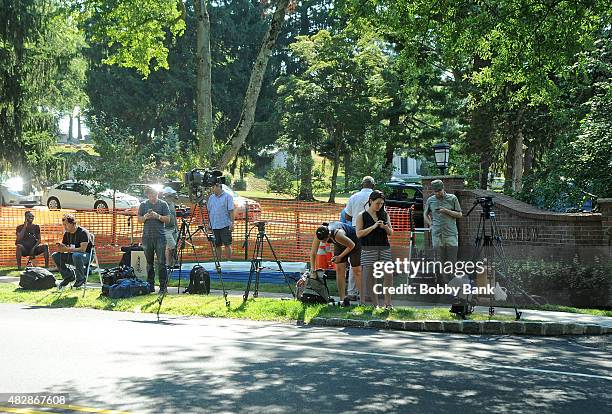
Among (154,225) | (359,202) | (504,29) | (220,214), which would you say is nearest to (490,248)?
(359,202)

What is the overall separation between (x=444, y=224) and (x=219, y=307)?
152 inches

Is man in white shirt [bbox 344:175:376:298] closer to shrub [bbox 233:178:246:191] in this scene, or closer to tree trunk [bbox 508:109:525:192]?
tree trunk [bbox 508:109:525:192]

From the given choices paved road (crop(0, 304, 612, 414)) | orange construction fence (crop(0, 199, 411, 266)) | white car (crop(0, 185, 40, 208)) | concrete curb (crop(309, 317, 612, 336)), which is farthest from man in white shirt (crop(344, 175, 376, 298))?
white car (crop(0, 185, 40, 208))

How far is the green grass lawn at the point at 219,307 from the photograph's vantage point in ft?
41.3

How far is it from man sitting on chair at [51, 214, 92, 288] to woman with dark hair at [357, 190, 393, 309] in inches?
236

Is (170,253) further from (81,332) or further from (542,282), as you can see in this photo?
(542,282)

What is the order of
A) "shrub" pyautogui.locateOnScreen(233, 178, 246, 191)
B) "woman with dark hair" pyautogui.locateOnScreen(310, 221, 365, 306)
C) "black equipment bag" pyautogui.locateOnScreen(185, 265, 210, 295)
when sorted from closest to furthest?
1. "woman with dark hair" pyautogui.locateOnScreen(310, 221, 365, 306)
2. "black equipment bag" pyautogui.locateOnScreen(185, 265, 210, 295)
3. "shrub" pyautogui.locateOnScreen(233, 178, 246, 191)

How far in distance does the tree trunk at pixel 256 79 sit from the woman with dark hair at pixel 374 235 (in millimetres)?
13639

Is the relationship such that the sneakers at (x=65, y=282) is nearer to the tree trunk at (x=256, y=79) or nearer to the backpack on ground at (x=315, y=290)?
the backpack on ground at (x=315, y=290)

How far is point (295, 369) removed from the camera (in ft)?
27.8

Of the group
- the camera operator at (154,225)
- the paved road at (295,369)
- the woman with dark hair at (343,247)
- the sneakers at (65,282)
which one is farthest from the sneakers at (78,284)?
the woman with dark hair at (343,247)

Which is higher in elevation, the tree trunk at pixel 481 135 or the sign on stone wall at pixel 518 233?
the tree trunk at pixel 481 135

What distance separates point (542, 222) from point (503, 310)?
3905mm

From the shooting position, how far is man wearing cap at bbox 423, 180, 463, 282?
13.3 metres
